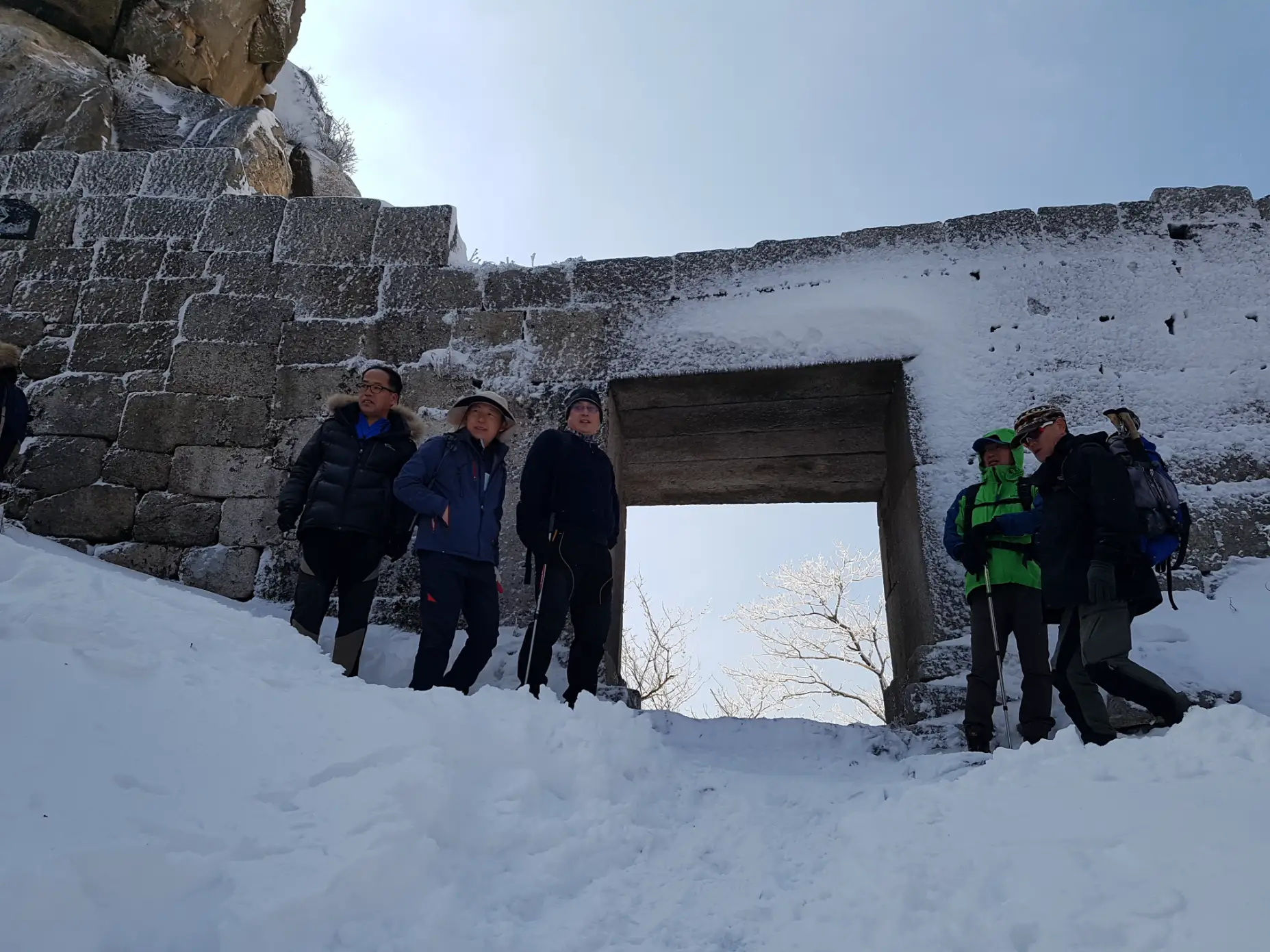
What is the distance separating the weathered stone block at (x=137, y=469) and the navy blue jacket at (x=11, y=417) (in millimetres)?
564

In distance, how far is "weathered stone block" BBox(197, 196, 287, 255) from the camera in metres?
5.39

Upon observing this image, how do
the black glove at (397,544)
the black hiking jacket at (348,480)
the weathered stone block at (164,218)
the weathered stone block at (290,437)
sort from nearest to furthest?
1. the black hiking jacket at (348,480)
2. the black glove at (397,544)
3. the weathered stone block at (290,437)
4. the weathered stone block at (164,218)

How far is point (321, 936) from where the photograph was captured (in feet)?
4.46

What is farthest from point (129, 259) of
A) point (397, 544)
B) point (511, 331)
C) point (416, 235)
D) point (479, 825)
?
point (479, 825)

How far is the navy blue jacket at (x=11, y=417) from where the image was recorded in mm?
4207

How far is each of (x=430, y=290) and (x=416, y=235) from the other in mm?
413

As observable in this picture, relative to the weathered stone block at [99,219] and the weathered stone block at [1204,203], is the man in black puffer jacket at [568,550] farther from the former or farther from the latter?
the weathered stone block at [99,219]

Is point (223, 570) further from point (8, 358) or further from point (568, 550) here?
point (568, 550)

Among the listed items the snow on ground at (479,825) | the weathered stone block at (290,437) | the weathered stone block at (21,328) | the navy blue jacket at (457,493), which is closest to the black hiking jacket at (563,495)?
the navy blue jacket at (457,493)

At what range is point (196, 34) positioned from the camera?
864 centimetres

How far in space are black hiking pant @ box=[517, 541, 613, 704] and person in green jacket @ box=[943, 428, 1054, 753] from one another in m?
1.55

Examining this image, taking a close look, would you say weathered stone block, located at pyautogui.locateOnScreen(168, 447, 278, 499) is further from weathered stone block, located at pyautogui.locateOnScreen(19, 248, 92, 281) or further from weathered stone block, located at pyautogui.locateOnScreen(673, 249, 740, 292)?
weathered stone block, located at pyautogui.locateOnScreen(673, 249, 740, 292)

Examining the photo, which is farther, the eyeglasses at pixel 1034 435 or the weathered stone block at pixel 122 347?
the weathered stone block at pixel 122 347

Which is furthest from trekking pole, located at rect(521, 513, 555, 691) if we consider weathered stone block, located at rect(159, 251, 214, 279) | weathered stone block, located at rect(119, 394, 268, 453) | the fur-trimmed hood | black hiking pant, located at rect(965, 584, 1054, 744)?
weathered stone block, located at rect(159, 251, 214, 279)
